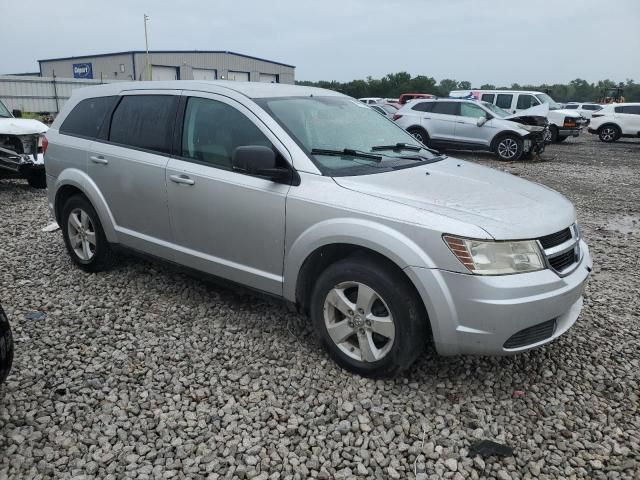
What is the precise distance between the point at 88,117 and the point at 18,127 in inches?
185

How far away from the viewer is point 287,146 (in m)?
3.45

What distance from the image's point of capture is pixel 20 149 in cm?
859

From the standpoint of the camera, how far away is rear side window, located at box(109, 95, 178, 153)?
412 centimetres

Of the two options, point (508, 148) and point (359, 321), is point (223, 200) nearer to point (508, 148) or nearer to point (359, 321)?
point (359, 321)

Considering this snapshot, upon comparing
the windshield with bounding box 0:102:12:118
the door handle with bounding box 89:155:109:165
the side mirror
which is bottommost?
the door handle with bounding box 89:155:109:165

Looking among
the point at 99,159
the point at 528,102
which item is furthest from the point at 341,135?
the point at 528,102

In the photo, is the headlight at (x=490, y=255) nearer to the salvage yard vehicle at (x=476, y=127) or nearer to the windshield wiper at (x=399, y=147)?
the windshield wiper at (x=399, y=147)

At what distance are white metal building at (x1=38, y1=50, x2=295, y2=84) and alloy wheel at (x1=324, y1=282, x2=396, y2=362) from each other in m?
40.3

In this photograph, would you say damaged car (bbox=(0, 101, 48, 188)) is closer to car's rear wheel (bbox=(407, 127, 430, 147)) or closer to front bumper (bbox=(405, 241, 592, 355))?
front bumper (bbox=(405, 241, 592, 355))

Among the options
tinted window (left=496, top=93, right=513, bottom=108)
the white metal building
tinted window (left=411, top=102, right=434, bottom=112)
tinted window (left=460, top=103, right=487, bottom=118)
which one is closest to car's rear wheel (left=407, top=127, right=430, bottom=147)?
tinted window (left=411, top=102, right=434, bottom=112)

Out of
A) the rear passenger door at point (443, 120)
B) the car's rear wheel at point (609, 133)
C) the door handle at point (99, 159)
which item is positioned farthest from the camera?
the car's rear wheel at point (609, 133)

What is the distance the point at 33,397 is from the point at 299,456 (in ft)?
5.27

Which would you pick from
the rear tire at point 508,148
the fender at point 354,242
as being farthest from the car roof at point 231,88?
the rear tire at point 508,148

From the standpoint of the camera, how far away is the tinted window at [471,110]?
49.3 feet
